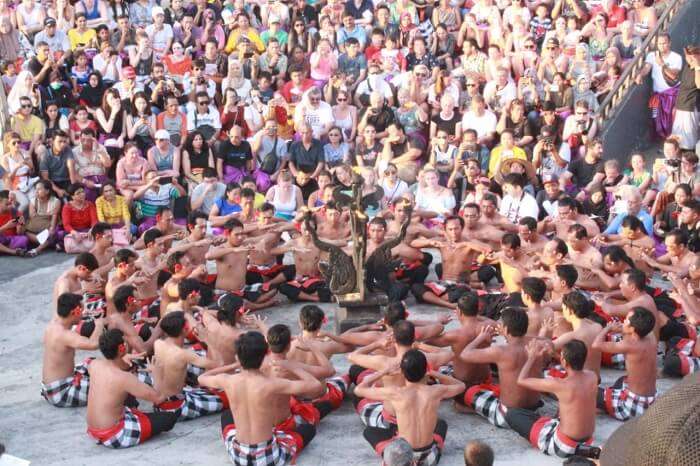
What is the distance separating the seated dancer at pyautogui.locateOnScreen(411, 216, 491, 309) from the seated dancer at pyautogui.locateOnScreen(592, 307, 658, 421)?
2893 mm

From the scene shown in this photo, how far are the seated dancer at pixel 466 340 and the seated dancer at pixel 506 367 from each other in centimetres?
17

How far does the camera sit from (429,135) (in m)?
13.9

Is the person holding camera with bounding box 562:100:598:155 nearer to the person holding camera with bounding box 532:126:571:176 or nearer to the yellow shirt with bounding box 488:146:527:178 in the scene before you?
the person holding camera with bounding box 532:126:571:176

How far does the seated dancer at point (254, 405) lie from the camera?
6594 mm

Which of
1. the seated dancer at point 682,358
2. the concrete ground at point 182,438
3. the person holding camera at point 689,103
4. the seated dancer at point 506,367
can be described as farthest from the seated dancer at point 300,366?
the person holding camera at point 689,103

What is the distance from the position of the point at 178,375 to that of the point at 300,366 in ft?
3.24

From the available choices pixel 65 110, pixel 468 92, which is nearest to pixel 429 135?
pixel 468 92

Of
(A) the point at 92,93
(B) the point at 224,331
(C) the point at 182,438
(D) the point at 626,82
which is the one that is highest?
(D) the point at 626,82

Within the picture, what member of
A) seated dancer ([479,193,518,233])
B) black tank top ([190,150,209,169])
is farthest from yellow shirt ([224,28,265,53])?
seated dancer ([479,193,518,233])

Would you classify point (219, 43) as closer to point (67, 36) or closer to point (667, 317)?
point (67, 36)

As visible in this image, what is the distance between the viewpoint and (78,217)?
12109mm

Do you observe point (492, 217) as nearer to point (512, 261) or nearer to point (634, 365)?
point (512, 261)

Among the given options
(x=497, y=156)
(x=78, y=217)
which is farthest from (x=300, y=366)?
(x=497, y=156)

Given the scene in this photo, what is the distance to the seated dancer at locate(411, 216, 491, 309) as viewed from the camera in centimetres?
1038
